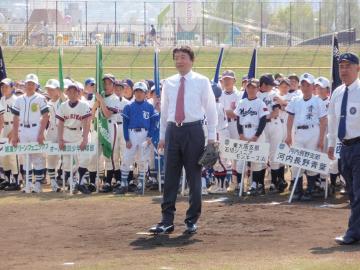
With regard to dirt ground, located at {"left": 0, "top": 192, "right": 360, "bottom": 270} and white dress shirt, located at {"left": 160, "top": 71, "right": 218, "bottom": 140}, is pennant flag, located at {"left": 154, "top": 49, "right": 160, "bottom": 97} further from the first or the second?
white dress shirt, located at {"left": 160, "top": 71, "right": 218, "bottom": 140}

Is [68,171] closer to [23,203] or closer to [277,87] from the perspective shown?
[23,203]

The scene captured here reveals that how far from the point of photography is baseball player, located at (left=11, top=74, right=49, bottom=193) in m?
15.9

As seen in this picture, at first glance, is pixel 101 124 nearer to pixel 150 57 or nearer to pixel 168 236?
pixel 168 236

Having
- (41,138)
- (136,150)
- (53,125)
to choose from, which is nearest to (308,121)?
(136,150)

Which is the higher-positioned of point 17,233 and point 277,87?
point 277,87

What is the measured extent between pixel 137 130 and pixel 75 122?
1.19m

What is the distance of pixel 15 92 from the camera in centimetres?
1836

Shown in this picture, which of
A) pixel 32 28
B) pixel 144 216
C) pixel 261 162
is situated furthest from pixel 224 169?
pixel 32 28

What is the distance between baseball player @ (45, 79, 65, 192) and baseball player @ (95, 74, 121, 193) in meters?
0.92

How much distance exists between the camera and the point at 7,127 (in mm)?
17062

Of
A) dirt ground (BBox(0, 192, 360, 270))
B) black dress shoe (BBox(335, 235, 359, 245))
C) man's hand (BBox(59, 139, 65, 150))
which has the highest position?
man's hand (BBox(59, 139, 65, 150))

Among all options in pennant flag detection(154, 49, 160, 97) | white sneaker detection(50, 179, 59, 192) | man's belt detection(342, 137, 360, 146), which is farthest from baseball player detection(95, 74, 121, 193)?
man's belt detection(342, 137, 360, 146)

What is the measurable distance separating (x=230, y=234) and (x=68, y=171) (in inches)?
260

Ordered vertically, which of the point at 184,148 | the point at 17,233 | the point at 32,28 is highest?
the point at 32,28
